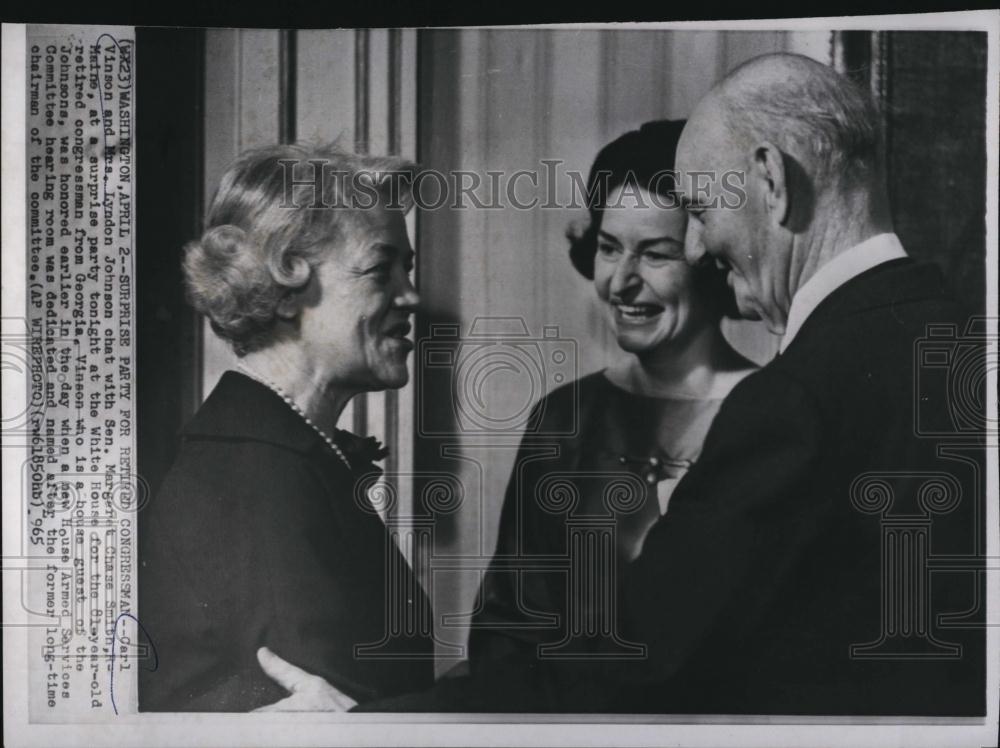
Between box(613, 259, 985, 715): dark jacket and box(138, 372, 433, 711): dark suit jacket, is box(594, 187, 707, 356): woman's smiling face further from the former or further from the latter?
box(138, 372, 433, 711): dark suit jacket

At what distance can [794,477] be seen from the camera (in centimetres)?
164

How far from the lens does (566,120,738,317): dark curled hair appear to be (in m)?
1.66

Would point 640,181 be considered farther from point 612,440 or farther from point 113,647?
A: point 113,647

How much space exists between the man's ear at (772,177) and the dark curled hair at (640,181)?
5.6 inches

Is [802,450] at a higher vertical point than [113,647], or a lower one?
higher

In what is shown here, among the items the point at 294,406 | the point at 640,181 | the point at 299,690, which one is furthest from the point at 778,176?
the point at 299,690

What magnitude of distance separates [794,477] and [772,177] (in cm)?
53

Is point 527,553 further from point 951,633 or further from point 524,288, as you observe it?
point 951,633

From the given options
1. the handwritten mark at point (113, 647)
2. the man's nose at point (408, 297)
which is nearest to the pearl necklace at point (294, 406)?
the man's nose at point (408, 297)

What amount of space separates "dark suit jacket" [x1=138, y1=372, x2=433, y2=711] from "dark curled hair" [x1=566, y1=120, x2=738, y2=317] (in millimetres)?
539

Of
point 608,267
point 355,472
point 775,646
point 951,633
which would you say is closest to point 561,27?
point 608,267

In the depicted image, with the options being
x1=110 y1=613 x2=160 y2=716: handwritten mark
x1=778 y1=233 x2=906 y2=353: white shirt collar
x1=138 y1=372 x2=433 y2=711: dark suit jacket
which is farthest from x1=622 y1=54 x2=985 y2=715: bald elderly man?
x1=110 y1=613 x2=160 y2=716: handwritten mark

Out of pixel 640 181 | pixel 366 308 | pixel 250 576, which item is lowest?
pixel 250 576

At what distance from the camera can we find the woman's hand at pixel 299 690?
166cm
